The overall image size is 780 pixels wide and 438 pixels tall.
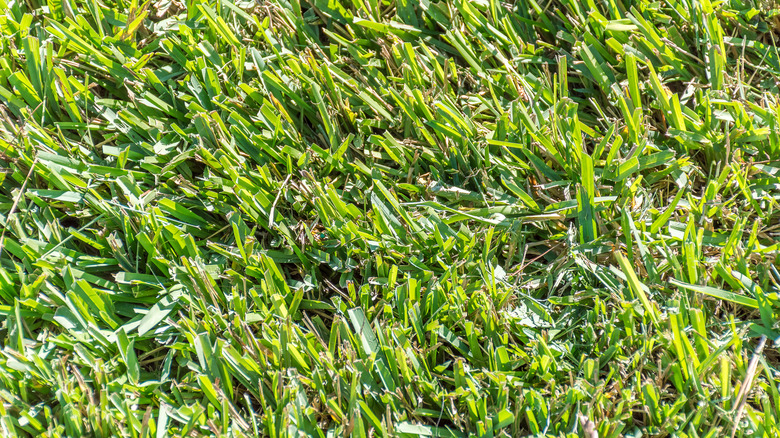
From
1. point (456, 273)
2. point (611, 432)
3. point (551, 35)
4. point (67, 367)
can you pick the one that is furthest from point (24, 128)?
point (611, 432)

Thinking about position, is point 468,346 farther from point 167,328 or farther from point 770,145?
point 770,145

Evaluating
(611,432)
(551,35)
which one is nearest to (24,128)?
(551,35)

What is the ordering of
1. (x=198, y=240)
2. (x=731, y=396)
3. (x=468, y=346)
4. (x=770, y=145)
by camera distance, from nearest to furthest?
(x=731, y=396), (x=468, y=346), (x=770, y=145), (x=198, y=240)

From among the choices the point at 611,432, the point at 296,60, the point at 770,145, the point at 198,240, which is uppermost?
the point at 296,60

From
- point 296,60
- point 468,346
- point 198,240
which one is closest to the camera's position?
point 468,346

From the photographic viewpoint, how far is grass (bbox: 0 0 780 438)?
5.13ft

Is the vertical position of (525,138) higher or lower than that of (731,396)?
higher

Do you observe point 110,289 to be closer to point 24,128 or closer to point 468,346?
point 24,128

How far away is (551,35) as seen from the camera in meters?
2.15

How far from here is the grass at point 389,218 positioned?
5.13 ft

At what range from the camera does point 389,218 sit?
71.4 inches

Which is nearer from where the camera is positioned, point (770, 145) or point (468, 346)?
point (468, 346)

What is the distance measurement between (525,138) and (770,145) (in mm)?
671

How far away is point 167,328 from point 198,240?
29cm
